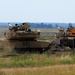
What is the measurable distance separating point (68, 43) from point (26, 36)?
212 inches

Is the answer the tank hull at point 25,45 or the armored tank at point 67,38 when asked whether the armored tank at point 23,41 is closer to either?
the tank hull at point 25,45

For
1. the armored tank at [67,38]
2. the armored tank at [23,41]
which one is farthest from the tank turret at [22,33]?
the armored tank at [67,38]

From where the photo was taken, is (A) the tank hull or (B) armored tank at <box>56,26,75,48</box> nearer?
(A) the tank hull

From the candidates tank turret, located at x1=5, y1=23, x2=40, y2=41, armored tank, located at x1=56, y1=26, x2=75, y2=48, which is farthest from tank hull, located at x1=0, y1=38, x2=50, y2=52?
armored tank, located at x1=56, y1=26, x2=75, y2=48

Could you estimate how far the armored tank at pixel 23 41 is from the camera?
32244mm

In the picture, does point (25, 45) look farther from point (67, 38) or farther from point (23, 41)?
point (67, 38)

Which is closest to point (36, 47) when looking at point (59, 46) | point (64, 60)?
point (59, 46)

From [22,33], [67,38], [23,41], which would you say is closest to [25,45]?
[23,41]

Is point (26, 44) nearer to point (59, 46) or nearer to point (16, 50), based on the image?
point (16, 50)

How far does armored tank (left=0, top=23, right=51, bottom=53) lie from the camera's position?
1269 inches

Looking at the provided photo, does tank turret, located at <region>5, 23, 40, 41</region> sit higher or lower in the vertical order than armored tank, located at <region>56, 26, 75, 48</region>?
higher

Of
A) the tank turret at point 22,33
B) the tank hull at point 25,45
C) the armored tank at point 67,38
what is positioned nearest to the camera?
the tank turret at point 22,33

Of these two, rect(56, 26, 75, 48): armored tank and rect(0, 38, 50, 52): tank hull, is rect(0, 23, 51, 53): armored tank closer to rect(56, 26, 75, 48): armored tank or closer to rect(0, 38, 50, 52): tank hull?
rect(0, 38, 50, 52): tank hull

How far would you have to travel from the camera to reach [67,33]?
35.6 meters
